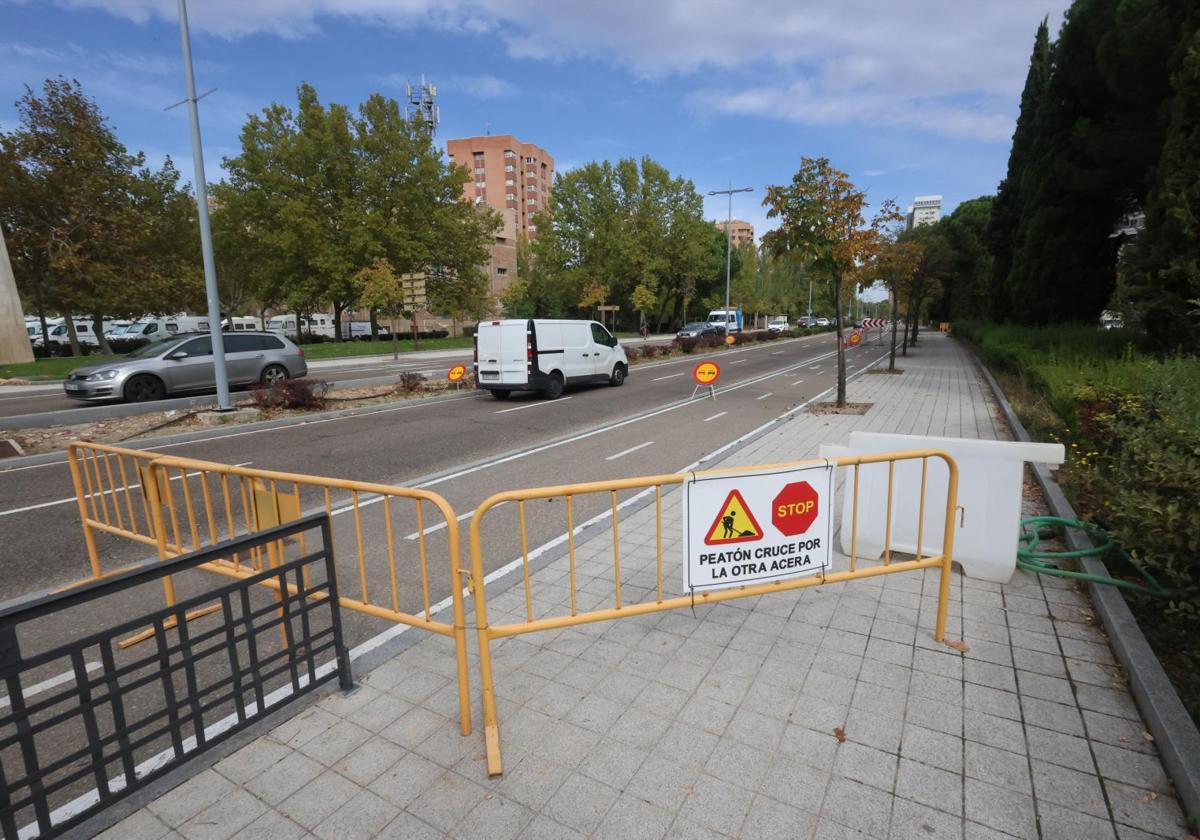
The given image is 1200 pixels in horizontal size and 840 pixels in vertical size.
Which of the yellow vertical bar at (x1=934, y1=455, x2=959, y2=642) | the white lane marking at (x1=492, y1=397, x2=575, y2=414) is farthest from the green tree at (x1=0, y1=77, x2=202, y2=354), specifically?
the yellow vertical bar at (x1=934, y1=455, x2=959, y2=642)

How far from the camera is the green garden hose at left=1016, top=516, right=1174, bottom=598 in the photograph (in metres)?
4.12

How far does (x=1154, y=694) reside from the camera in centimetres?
295

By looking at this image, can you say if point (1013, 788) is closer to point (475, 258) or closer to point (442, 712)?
point (442, 712)

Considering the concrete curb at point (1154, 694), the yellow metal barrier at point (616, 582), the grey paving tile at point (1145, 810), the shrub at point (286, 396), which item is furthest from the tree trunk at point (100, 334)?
the grey paving tile at point (1145, 810)

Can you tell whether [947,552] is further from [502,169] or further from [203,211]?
[502,169]

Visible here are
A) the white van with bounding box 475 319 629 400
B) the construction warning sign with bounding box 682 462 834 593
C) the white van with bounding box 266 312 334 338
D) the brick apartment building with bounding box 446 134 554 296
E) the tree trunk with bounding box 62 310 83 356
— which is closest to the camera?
the construction warning sign with bounding box 682 462 834 593

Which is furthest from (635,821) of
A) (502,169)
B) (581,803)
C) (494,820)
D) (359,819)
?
(502,169)

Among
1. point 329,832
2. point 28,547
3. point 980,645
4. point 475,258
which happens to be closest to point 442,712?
point 329,832

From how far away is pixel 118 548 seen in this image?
5.68m

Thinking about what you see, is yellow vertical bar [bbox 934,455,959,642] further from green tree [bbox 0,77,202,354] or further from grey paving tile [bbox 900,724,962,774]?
green tree [bbox 0,77,202,354]

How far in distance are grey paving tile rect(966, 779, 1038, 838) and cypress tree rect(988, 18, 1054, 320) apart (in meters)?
31.3

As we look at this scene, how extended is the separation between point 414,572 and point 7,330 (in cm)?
2103

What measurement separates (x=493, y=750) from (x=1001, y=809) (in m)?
2.19

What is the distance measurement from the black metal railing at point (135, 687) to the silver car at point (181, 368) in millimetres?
12347
